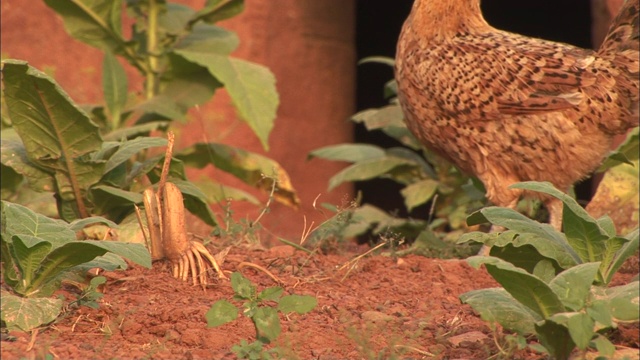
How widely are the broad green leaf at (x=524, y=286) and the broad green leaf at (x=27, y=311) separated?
1.38 metres

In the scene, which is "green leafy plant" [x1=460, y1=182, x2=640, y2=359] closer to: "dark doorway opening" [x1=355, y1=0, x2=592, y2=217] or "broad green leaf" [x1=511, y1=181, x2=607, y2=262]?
"broad green leaf" [x1=511, y1=181, x2=607, y2=262]

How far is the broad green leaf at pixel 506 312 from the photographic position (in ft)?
10.1

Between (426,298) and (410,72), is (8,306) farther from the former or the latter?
(410,72)

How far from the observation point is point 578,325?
278 centimetres

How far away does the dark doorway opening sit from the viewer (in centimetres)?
1185

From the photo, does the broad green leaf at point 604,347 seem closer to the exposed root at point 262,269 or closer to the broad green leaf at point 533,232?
the broad green leaf at point 533,232

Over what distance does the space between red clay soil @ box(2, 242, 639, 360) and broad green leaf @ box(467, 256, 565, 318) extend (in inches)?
8.8

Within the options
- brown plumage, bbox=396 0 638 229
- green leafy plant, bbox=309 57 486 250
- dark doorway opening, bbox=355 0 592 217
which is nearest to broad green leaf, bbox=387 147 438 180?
green leafy plant, bbox=309 57 486 250

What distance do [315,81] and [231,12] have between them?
2976 millimetres

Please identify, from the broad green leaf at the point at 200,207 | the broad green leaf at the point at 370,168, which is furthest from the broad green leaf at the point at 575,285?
the broad green leaf at the point at 370,168

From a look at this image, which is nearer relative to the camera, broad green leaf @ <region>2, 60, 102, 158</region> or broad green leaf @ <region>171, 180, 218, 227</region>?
broad green leaf @ <region>2, 60, 102, 158</region>

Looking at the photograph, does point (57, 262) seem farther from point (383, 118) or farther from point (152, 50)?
point (383, 118)

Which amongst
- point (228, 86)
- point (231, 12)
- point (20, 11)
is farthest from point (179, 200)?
point (20, 11)

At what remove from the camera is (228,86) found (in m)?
5.65
